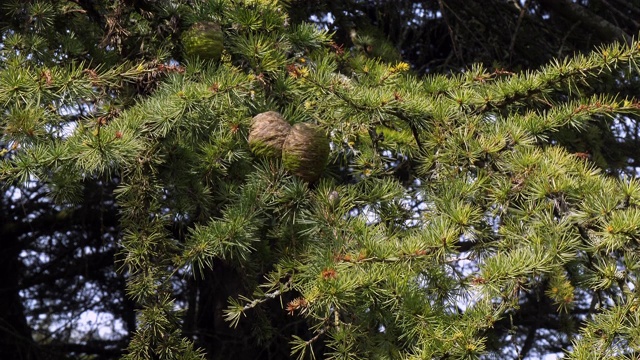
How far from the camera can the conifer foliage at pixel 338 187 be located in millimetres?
1590

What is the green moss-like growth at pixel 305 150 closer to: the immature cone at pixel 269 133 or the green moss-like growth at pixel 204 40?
the immature cone at pixel 269 133

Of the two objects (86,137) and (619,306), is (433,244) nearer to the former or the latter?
(619,306)

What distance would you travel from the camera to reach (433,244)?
5.18ft

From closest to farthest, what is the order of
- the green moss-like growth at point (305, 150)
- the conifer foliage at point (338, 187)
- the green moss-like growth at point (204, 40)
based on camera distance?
the conifer foliage at point (338, 187), the green moss-like growth at point (305, 150), the green moss-like growth at point (204, 40)

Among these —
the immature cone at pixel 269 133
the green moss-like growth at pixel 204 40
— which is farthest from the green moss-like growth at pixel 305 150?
the green moss-like growth at pixel 204 40

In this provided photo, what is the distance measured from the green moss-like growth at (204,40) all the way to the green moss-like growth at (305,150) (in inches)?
14.5

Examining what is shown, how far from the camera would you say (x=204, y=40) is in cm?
203

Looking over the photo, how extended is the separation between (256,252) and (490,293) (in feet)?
2.52

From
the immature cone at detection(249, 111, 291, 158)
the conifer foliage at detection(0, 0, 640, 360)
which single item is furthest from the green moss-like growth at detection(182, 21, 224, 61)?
the immature cone at detection(249, 111, 291, 158)

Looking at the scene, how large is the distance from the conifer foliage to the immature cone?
4 centimetres

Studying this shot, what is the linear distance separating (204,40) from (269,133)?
36 centimetres

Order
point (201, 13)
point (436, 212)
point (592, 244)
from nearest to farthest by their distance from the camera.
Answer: point (592, 244) → point (436, 212) → point (201, 13)

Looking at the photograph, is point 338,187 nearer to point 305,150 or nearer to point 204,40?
point 305,150

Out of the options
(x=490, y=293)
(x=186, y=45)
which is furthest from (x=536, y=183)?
(x=186, y=45)
